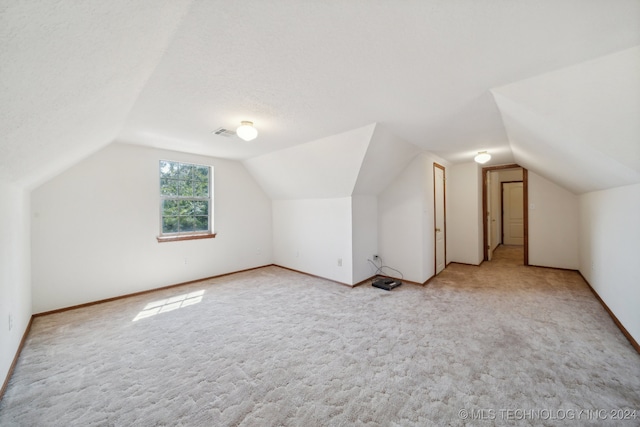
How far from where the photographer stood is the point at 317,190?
171 inches

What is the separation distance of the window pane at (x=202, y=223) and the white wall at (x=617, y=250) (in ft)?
18.7

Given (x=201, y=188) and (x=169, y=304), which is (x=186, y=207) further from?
(x=169, y=304)

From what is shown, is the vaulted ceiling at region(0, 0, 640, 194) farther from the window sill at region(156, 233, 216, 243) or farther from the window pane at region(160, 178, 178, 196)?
the window sill at region(156, 233, 216, 243)

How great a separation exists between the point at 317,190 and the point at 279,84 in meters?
2.52

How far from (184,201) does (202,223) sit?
0.52 meters

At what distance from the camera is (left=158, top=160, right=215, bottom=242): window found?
13.3ft

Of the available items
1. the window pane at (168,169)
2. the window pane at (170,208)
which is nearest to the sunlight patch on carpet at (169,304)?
the window pane at (170,208)

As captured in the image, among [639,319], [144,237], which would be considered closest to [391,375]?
[639,319]

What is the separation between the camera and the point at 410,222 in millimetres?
4102

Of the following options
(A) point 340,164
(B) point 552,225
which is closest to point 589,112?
(A) point 340,164

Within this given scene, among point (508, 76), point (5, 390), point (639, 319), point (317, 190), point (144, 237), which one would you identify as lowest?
point (5, 390)

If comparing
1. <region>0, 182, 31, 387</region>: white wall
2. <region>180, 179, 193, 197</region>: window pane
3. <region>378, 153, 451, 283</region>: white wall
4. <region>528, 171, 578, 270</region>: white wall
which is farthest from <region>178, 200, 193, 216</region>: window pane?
<region>528, 171, 578, 270</region>: white wall

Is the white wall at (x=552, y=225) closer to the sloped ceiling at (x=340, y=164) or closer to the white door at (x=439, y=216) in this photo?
the white door at (x=439, y=216)

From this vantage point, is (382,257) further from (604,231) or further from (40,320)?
(40,320)
